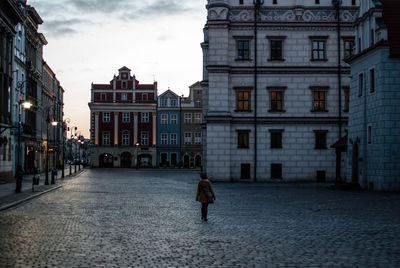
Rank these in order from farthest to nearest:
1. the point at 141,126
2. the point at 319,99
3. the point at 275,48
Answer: the point at 141,126, the point at 275,48, the point at 319,99

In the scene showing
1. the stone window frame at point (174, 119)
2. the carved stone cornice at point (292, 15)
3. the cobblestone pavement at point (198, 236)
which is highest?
the carved stone cornice at point (292, 15)

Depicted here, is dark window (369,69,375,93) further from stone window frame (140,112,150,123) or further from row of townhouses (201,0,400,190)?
stone window frame (140,112,150,123)

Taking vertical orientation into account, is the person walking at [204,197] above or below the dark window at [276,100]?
below

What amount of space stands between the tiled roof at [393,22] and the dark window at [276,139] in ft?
44.4

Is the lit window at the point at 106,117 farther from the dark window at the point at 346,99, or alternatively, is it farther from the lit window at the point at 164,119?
the dark window at the point at 346,99

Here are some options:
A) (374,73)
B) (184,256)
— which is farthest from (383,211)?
(374,73)

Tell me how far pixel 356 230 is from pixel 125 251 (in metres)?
6.53

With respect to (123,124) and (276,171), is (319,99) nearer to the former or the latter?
(276,171)

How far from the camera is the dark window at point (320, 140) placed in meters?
44.9

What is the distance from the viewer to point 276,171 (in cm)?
4466

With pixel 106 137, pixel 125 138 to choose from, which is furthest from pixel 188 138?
pixel 106 137

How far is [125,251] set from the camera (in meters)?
11.1

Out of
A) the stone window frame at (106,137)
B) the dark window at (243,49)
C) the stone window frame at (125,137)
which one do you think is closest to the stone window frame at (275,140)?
the dark window at (243,49)

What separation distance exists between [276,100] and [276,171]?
228 inches
